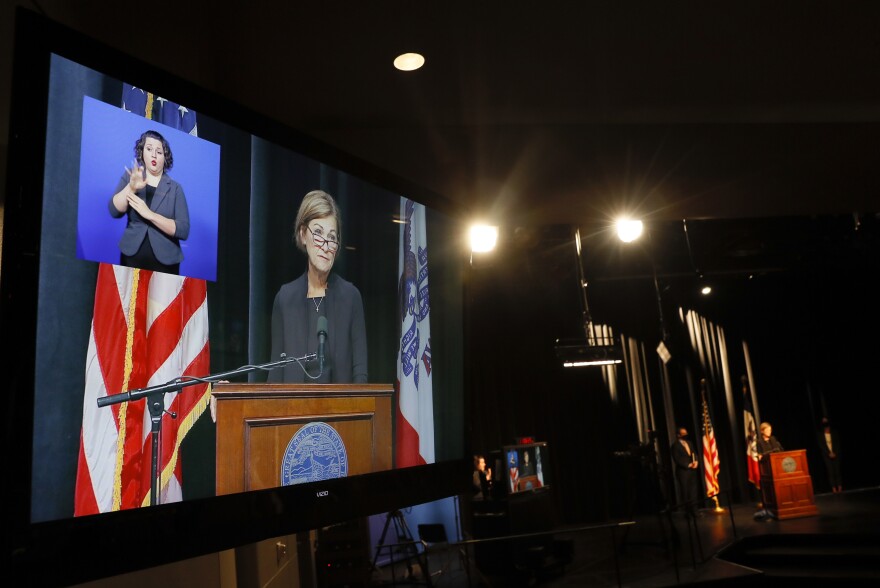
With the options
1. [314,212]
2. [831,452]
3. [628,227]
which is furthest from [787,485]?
[314,212]

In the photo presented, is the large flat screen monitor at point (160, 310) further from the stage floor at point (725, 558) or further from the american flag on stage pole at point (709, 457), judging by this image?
the american flag on stage pole at point (709, 457)

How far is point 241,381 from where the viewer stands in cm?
177

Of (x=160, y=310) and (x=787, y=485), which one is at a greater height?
(x=160, y=310)

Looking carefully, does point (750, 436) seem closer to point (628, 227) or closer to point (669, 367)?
point (669, 367)

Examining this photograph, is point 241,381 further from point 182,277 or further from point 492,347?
point 492,347

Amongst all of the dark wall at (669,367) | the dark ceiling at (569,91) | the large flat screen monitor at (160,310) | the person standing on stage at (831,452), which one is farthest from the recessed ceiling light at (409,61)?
the person standing on stage at (831,452)

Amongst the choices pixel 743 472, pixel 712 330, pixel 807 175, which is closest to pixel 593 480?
pixel 743 472

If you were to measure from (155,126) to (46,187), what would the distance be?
0.36m

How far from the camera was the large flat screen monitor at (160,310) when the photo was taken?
131 cm

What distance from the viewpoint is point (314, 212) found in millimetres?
2100

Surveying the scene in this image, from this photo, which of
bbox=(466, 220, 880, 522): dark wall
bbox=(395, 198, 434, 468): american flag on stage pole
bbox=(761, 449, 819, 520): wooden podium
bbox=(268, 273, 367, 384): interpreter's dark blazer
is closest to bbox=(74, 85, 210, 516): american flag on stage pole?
bbox=(268, 273, 367, 384): interpreter's dark blazer

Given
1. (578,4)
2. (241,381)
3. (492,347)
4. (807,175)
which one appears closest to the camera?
(241,381)

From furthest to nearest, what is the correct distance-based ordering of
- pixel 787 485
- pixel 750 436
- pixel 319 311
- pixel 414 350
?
pixel 750 436 → pixel 787 485 → pixel 414 350 → pixel 319 311

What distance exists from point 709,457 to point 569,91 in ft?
31.2
